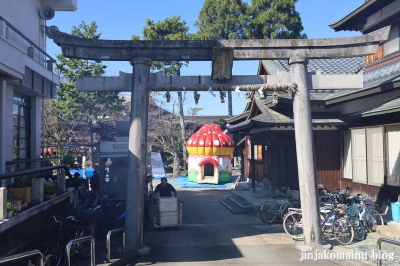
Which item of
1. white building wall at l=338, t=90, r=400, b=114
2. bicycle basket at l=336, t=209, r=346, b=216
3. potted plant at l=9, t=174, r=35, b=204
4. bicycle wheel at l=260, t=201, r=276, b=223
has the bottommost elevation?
bicycle wheel at l=260, t=201, r=276, b=223

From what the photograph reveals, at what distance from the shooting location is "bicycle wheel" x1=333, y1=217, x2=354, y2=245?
9.98m

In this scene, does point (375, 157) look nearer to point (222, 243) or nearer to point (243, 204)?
point (243, 204)

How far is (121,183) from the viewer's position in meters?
16.6

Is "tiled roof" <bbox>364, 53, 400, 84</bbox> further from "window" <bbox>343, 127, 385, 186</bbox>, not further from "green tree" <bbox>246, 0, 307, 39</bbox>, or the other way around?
"green tree" <bbox>246, 0, 307, 39</bbox>

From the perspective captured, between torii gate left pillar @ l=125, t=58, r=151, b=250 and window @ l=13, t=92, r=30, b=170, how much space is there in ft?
17.8

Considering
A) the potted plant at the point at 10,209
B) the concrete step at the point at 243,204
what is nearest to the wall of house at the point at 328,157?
the concrete step at the point at 243,204

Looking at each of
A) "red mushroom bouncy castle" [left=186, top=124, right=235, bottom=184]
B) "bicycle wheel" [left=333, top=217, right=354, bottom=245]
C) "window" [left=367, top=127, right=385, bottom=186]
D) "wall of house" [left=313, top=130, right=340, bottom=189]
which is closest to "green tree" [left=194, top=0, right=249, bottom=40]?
"red mushroom bouncy castle" [left=186, top=124, right=235, bottom=184]

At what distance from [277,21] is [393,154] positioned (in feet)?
73.7

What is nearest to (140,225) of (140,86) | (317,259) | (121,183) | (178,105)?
(140,86)

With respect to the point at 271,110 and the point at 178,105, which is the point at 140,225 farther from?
the point at 178,105

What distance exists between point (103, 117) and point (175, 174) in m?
8.80

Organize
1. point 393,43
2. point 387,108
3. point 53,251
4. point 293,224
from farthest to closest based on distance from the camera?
point 393,43, point 387,108, point 293,224, point 53,251

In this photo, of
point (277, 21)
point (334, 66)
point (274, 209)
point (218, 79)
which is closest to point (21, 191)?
point (218, 79)

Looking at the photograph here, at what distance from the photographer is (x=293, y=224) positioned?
11086 millimetres
